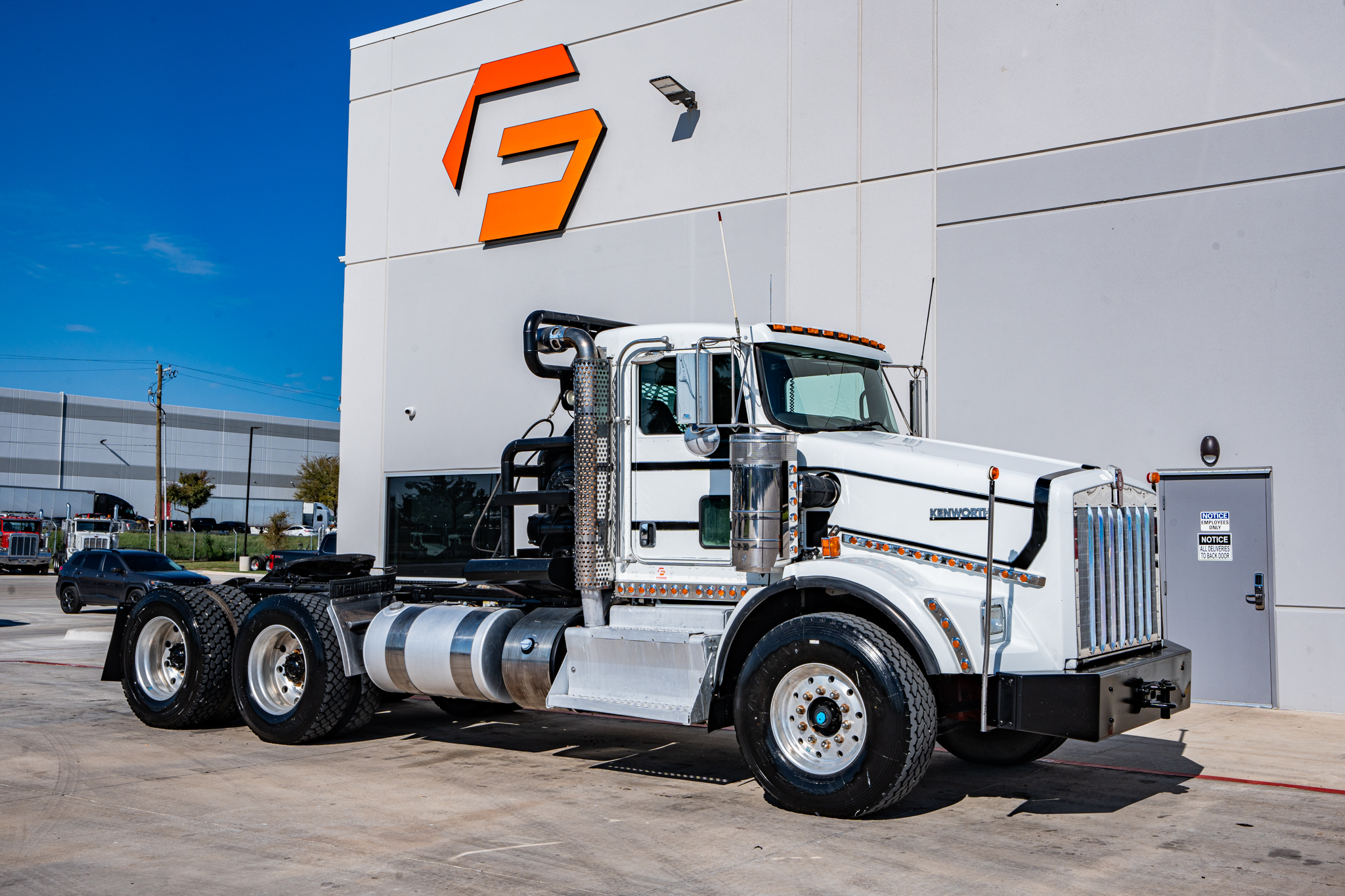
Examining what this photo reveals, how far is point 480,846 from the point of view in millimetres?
5875

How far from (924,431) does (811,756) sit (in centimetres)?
301

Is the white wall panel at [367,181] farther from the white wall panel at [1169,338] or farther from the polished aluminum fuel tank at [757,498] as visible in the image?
the polished aluminum fuel tank at [757,498]

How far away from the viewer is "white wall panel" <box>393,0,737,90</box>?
1557 cm

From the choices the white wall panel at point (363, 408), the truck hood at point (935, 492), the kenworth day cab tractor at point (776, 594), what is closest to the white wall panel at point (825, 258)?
the kenworth day cab tractor at point (776, 594)

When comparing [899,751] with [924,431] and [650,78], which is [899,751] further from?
[650,78]

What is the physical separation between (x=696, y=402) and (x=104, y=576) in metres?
21.9

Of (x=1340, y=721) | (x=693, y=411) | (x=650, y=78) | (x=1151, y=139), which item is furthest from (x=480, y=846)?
(x=650, y=78)

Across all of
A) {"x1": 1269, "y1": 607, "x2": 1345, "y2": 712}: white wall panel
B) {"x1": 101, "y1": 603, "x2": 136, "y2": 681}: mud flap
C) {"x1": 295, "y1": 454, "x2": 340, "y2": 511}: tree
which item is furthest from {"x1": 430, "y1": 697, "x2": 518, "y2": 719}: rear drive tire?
{"x1": 295, "y1": 454, "x2": 340, "y2": 511}: tree

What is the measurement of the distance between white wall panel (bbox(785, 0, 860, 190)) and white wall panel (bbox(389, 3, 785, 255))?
0.72 feet

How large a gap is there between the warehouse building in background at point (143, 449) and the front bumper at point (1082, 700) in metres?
71.7

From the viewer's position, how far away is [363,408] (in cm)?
1808

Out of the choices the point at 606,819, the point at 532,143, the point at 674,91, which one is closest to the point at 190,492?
the point at 532,143

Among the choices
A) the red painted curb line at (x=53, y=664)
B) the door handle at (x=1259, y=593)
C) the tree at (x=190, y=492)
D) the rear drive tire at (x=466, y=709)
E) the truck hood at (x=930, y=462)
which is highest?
the tree at (x=190, y=492)

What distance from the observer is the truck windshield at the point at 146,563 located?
980 inches
